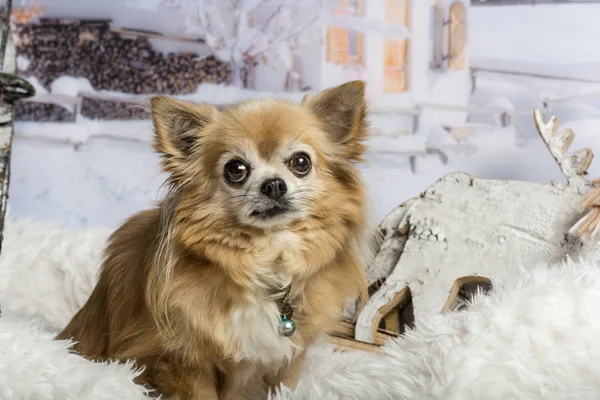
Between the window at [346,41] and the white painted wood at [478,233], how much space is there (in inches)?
36.4

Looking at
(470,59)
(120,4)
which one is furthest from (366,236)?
(120,4)

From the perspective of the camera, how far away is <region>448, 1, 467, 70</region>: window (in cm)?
297

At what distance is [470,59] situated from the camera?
2.98m

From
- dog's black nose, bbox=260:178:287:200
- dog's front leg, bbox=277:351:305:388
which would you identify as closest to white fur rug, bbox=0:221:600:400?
dog's front leg, bbox=277:351:305:388

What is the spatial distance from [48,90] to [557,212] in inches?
99.6

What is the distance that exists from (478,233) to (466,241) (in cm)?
5

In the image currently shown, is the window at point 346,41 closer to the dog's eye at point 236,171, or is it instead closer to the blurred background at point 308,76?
the blurred background at point 308,76

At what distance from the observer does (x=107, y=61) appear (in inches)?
129

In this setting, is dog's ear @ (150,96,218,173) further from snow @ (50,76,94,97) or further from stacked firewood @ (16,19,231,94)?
snow @ (50,76,94,97)

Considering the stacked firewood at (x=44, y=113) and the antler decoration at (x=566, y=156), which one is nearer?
the antler decoration at (x=566, y=156)

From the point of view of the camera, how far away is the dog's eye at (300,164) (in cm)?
181

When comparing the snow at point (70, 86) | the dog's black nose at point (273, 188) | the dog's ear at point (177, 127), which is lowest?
the dog's black nose at point (273, 188)

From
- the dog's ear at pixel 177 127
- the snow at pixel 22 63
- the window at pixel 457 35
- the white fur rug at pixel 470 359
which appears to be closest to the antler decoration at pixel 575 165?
the white fur rug at pixel 470 359

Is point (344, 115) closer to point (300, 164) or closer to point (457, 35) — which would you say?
point (300, 164)
